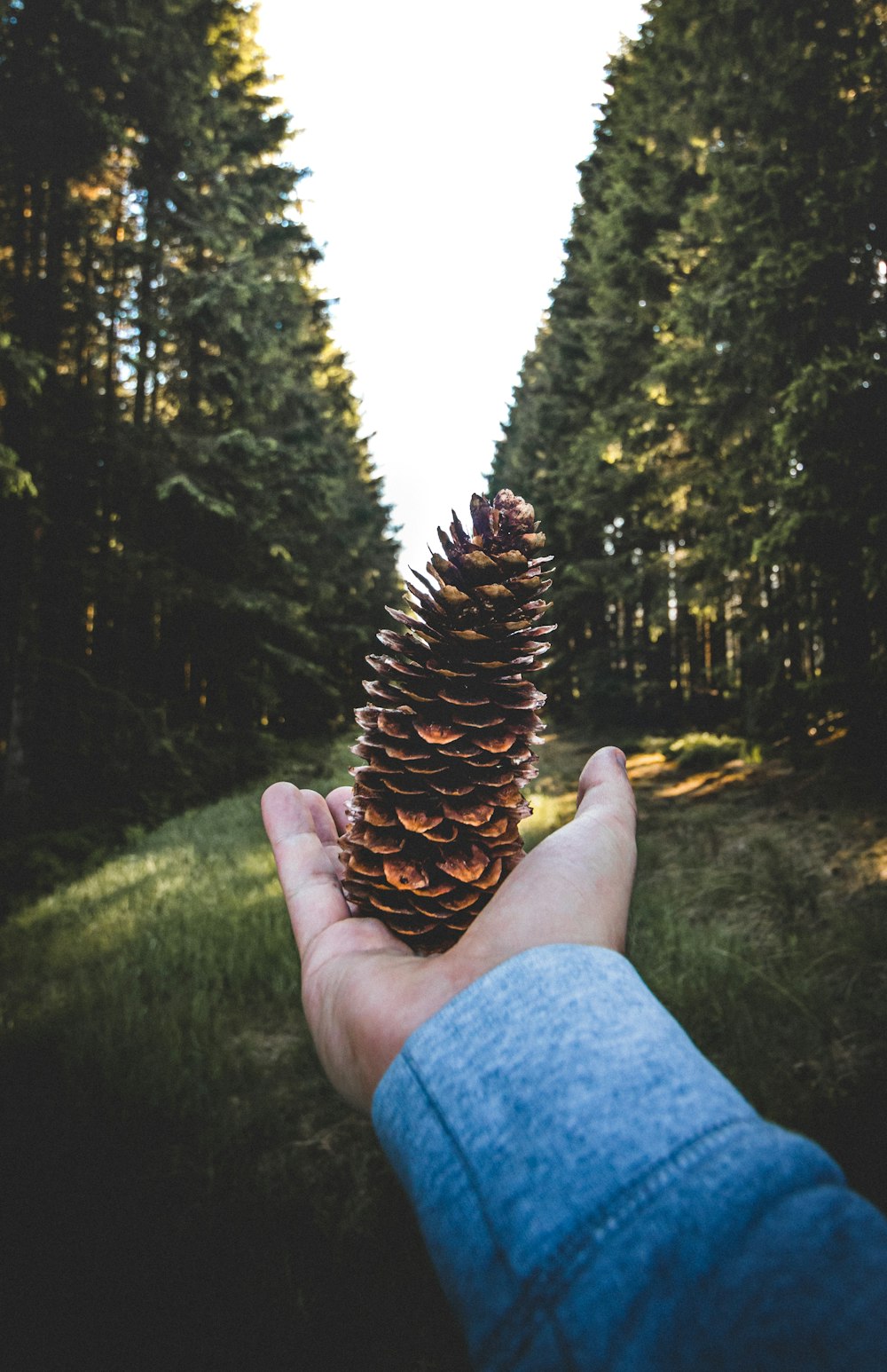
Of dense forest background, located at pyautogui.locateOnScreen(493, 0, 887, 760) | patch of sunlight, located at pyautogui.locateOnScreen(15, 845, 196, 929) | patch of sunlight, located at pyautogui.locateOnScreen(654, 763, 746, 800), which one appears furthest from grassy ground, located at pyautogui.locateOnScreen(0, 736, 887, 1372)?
dense forest background, located at pyautogui.locateOnScreen(493, 0, 887, 760)

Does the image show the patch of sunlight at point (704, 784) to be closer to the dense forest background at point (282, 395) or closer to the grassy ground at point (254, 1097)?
the dense forest background at point (282, 395)

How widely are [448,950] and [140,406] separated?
12686 mm

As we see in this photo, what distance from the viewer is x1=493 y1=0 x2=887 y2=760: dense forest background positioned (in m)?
6.25

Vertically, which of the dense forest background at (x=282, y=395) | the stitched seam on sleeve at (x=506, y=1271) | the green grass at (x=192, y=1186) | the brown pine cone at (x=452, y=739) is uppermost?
the dense forest background at (x=282, y=395)

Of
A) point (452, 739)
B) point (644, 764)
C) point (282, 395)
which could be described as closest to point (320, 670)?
point (282, 395)

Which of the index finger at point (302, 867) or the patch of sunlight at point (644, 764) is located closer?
the index finger at point (302, 867)

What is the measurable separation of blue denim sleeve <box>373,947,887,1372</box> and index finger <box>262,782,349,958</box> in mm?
967

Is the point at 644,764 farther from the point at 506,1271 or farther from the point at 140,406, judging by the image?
the point at 140,406

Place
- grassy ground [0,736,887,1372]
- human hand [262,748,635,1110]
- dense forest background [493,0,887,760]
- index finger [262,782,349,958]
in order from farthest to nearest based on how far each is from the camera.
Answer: dense forest background [493,0,887,760], grassy ground [0,736,887,1372], index finger [262,782,349,958], human hand [262,748,635,1110]

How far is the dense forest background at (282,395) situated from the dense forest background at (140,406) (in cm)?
6

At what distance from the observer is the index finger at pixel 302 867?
2.03 metres

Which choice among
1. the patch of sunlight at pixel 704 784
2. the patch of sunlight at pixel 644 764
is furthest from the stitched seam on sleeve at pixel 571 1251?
the patch of sunlight at pixel 644 764

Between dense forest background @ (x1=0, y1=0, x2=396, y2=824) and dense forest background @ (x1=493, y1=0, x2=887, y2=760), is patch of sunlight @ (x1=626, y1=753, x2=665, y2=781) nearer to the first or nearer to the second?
dense forest background @ (x1=493, y1=0, x2=887, y2=760)

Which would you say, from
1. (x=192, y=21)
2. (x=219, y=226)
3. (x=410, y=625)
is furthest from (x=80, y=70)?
(x=410, y=625)
